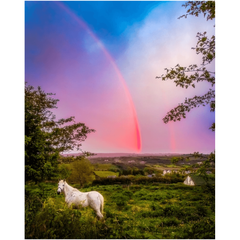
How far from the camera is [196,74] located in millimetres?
3258

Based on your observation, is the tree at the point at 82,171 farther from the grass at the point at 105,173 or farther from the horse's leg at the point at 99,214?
the horse's leg at the point at 99,214

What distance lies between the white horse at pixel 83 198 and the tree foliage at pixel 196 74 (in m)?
1.82

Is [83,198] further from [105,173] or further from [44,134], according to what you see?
[44,134]

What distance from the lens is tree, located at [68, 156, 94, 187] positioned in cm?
353

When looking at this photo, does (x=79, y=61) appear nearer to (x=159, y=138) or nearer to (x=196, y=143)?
(x=159, y=138)

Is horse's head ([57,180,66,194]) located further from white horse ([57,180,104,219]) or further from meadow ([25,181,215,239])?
meadow ([25,181,215,239])

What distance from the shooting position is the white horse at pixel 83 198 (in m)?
3.13

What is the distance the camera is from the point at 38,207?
10.2 ft

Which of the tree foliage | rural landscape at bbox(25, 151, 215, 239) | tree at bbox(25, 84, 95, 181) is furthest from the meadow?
the tree foliage

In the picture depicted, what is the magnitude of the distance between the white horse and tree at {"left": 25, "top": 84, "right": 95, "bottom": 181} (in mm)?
434
